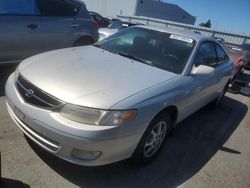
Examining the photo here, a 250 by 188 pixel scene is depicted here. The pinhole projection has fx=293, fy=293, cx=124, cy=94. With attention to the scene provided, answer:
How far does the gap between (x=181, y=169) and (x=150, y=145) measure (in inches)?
22.7

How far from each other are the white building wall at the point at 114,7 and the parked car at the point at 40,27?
3470cm

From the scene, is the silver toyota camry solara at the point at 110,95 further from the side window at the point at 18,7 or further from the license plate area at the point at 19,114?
the side window at the point at 18,7

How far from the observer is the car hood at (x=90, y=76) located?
285 cm

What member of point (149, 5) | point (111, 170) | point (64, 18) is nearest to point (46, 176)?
point (111, 170)

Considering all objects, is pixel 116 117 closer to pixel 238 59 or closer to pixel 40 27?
pixel 40 27

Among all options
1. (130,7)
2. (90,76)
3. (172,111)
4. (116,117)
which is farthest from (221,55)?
(130,7)

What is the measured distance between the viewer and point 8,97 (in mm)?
3322

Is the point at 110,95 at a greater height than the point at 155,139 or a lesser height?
greater

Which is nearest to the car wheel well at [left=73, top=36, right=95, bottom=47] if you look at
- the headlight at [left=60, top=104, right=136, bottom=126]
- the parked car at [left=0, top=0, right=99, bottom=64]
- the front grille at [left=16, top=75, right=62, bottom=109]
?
the parked car at [left=0, top=0, right=99, bottom=64]

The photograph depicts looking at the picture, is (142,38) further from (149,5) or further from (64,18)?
(149,5)

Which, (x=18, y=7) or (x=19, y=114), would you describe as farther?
(x=18, y=7)

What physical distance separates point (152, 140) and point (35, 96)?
1.42 m

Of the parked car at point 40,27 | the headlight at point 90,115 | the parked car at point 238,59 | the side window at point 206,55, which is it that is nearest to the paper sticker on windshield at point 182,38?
the side window at point 206,55

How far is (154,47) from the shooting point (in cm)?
427
